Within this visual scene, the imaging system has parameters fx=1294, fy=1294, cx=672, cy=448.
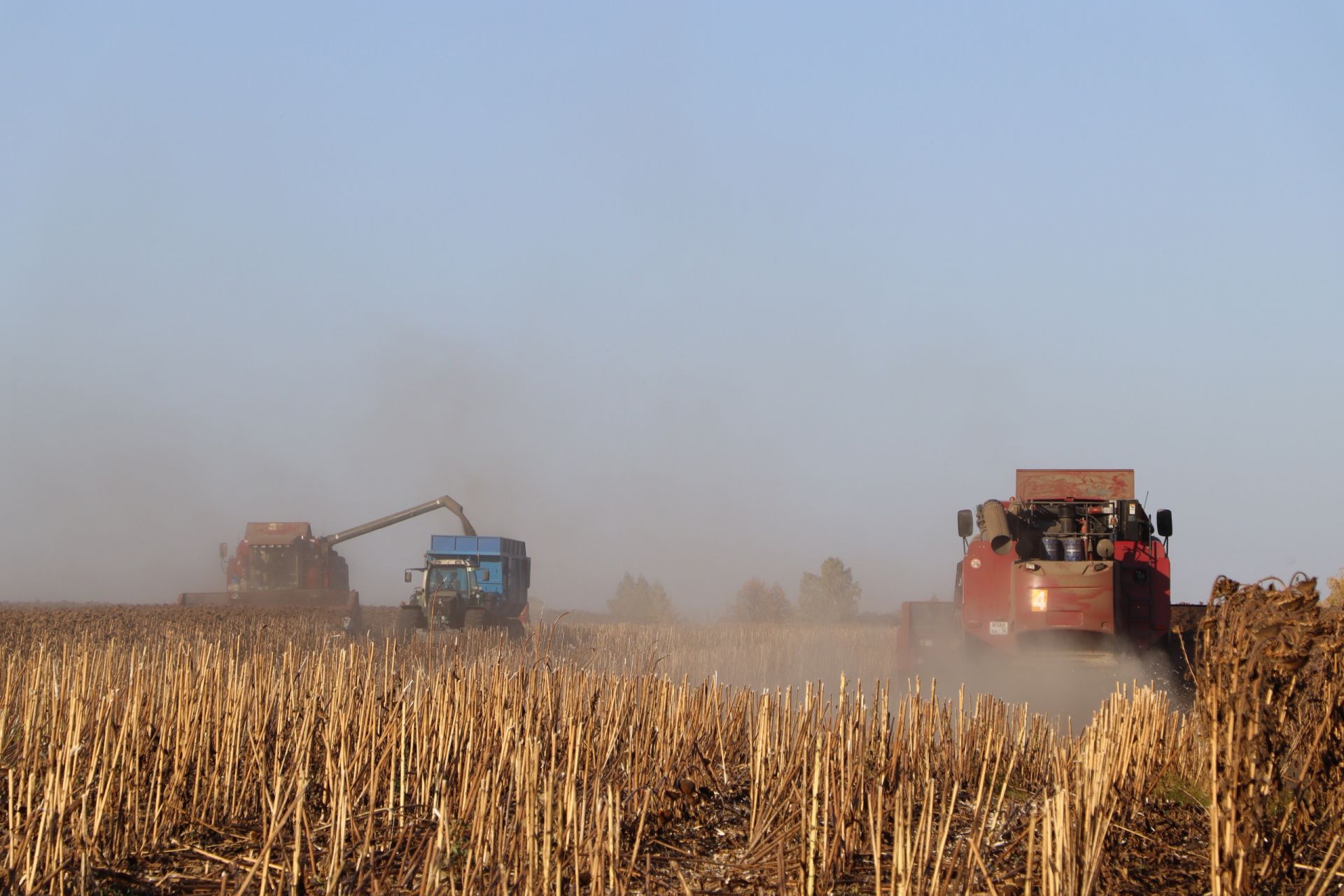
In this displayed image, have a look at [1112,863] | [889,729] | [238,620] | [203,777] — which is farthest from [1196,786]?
[238,620]

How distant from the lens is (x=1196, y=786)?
26.2 ft

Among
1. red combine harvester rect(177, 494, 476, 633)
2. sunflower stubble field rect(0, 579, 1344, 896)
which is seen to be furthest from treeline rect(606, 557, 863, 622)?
sunflower stubble field rect(0, 579, 1344, 896)

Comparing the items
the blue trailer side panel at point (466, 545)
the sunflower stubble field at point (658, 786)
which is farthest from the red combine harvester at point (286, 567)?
the sunflower stubble field at point (658, 786)

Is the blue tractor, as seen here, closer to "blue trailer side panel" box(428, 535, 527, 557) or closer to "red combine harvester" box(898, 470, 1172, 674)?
"blue trailer side panel" box(428, 535, 527, 557)

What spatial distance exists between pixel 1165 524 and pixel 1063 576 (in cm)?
176

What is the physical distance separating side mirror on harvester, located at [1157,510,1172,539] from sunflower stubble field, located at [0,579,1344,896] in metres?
6.48

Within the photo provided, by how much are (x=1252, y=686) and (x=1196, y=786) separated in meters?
3.14

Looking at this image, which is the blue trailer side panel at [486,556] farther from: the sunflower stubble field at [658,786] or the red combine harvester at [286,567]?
the sunflower stubble field at [658,786]

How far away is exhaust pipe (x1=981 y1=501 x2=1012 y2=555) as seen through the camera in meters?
14.9

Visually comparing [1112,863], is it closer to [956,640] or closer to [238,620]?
[956,640]

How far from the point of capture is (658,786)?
22.7 feet

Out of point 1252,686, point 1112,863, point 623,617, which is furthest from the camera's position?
point 623,617

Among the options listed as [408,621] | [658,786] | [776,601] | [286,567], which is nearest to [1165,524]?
[658,786]

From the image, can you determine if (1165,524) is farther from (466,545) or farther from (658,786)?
(466,545)
